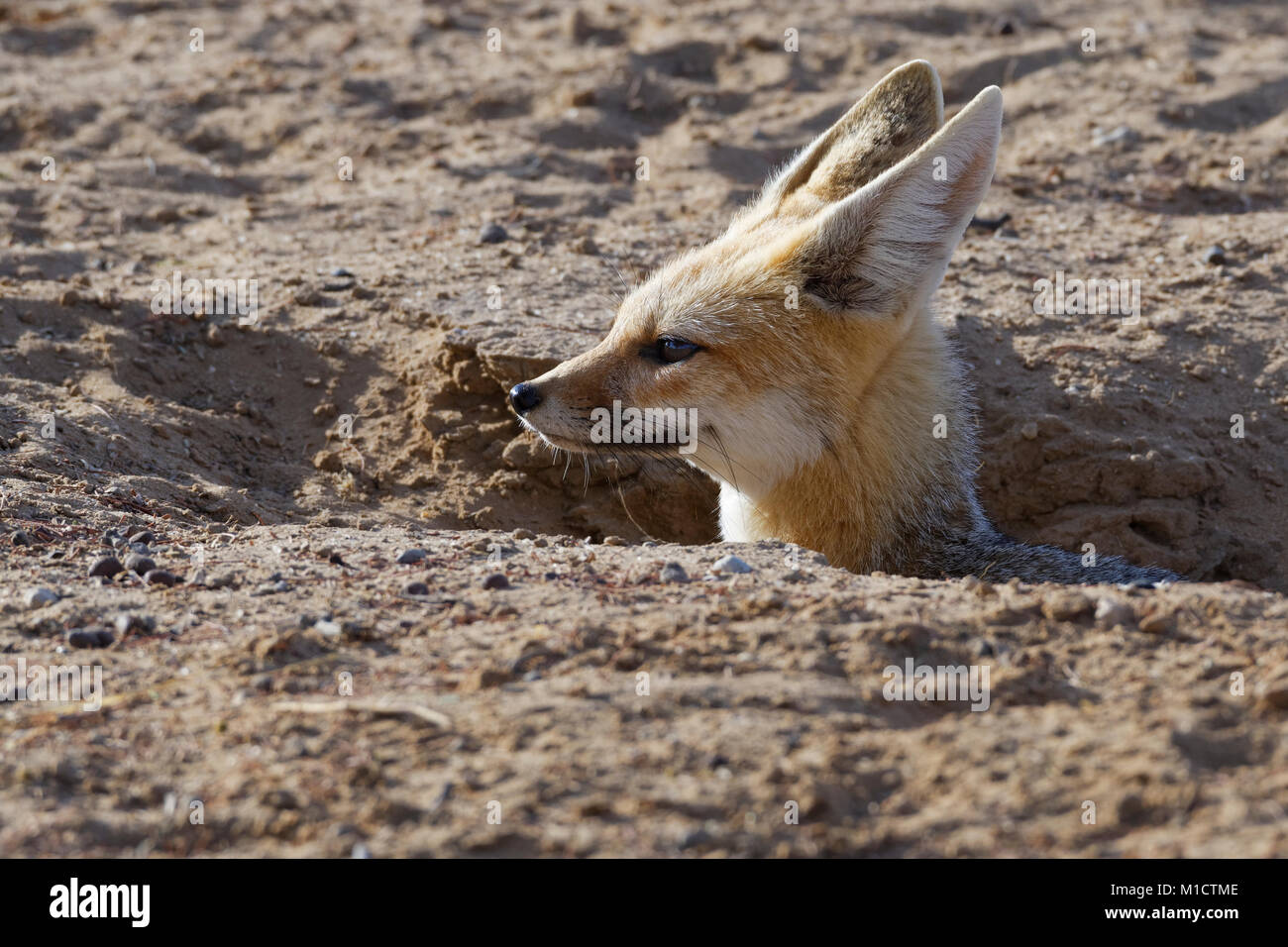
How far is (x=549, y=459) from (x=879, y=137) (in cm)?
232

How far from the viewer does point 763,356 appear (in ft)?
16.3

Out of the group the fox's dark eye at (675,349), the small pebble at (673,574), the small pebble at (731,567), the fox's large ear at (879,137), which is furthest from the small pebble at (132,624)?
the fox's large ear at (879,137)

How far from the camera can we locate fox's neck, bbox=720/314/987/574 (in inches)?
198

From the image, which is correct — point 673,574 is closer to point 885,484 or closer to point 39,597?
point 885,484

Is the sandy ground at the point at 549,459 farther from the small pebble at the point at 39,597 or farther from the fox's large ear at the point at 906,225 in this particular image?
the fox's large ear at the point at 906,225

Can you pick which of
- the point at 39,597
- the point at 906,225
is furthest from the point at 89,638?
the point at 906,225

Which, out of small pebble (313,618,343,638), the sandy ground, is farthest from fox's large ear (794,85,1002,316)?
small pebble (313,618,343,638)

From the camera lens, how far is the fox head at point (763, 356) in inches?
190

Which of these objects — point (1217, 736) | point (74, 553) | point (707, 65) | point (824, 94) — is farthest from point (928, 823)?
point (707, 65)

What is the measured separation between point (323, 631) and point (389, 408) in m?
3.25

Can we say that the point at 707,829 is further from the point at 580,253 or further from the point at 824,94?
the point at 824,94

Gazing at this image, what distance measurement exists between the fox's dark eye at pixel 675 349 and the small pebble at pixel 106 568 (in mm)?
2192

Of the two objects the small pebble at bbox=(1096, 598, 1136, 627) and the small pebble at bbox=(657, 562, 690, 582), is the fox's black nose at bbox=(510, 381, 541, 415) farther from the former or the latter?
the small pebble at bbox=(1096, 598, 1136, 627)

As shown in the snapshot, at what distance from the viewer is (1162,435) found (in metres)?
6.43
